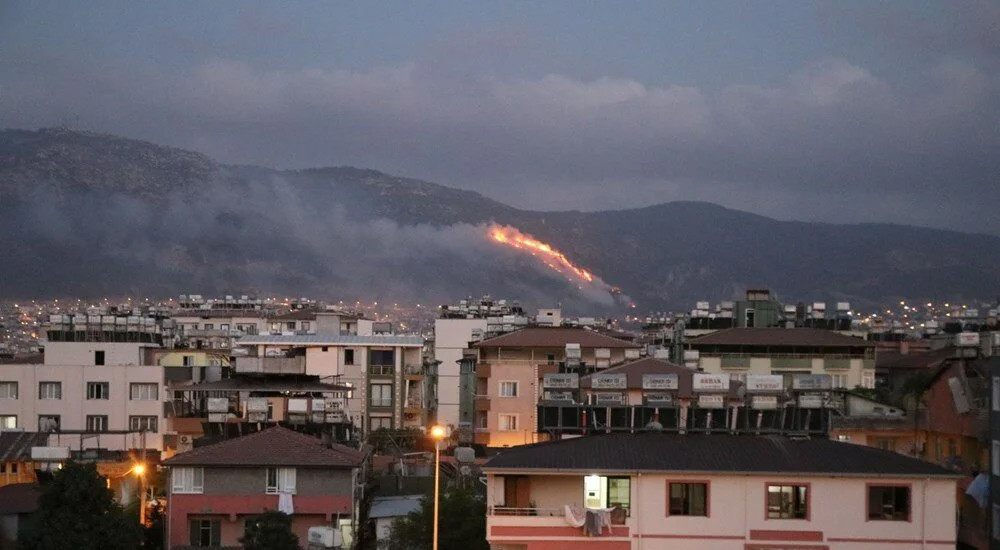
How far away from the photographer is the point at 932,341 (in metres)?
92.5

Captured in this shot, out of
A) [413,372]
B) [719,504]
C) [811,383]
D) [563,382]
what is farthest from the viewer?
[413,372]

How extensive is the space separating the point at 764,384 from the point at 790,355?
138ft

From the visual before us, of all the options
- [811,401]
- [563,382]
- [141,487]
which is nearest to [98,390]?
[141,487]

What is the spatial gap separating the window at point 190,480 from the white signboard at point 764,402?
17.5 meters

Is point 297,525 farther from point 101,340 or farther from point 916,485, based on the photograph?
point 101,340

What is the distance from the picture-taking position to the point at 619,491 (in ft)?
127

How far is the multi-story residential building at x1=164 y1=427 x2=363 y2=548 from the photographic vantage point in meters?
Answer: 49.5

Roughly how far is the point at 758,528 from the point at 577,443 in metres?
5.15

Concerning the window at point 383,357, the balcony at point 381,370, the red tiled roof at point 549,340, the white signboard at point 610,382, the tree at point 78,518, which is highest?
the red tiled roof at point 549,340

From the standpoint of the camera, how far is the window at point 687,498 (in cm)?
3850

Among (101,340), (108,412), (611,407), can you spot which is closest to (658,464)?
(611,407)

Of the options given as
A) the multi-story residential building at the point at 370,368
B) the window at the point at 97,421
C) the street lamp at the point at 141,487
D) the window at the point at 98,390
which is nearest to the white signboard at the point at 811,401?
the street lamp at the point at 141,487

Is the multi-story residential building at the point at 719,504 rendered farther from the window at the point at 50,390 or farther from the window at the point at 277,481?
the window at the point at 50,390

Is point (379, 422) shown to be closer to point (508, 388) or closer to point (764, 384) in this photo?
point (508, 388)
